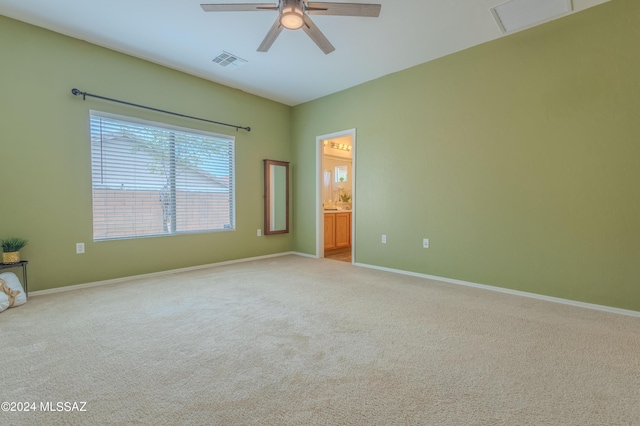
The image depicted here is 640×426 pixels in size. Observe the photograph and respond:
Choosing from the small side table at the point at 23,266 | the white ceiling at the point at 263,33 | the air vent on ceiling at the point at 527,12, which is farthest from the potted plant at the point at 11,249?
the air vent on ceiling at the point at 527,12

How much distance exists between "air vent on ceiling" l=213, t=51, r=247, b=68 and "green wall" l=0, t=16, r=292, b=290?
0.68 m

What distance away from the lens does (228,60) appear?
12.3 feet

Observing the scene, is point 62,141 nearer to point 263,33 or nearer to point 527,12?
point 263,33

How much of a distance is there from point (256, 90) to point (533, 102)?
3.90 m

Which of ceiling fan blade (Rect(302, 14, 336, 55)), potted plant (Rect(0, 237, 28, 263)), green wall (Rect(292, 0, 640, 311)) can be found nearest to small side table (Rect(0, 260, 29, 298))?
potted plant (Rect(0, 237, 28, 263))

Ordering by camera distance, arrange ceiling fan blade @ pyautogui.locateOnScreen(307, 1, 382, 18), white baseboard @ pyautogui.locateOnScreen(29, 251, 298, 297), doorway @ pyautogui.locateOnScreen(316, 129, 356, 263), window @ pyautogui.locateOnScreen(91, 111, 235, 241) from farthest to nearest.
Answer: doorway @ pyautogui.locateOnScreen(316, 129, 356, 263), window @ pyautogui.locateOnScreen(91, 111, 235, 241), white baseboard @ pyautogui.locateOnScreen(29, 251, 298, 297), ceiling fan blade @ pyautogui.locateOnScreen(307, 1, 382, 18)

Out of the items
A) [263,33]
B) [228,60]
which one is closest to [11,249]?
[228,60]

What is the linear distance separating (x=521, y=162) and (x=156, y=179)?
4.52m

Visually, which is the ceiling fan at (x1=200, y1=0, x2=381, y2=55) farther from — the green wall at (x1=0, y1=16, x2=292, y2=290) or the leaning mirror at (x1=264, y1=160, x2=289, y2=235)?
the leaning mirror at (x1=264, y1=160, x2=289, y2=235)

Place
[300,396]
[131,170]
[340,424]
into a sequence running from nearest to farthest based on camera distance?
[340,424], [300,396], [131,170]

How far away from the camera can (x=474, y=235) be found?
344 cm

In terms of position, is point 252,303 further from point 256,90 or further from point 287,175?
point 256,90

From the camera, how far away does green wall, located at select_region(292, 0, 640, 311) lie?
8.56 feet

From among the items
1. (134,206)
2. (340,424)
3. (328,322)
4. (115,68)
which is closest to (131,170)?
(134,206)
